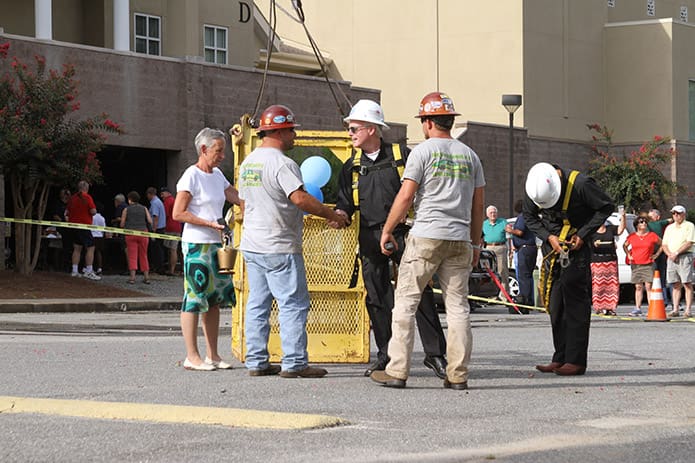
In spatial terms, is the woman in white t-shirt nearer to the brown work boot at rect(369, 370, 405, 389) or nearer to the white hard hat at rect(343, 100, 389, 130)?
the white hard hat at rect(343, 100, 389, 130)

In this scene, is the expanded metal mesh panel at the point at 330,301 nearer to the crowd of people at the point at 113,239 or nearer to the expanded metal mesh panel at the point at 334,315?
the expanded metal mesh panel at the point at 334,315

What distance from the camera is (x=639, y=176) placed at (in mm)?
43031

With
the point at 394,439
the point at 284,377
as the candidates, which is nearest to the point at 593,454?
the point at 394,439

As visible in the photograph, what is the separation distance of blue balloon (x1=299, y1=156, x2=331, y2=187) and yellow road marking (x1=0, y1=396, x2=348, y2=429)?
3.27m

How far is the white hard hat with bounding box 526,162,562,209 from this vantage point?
416 inches

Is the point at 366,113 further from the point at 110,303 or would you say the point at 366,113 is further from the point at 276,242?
the point at 110,303

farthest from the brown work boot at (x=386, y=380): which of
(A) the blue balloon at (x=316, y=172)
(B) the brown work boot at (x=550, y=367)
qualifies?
(A) the blue balloon at (x=316, y=172)

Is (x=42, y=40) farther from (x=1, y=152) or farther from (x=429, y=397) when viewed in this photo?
(x=429, y=397)

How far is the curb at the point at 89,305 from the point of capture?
66.8ft

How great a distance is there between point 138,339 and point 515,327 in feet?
17.1

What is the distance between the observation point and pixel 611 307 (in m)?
20.6

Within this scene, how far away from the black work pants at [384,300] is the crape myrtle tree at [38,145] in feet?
42.9

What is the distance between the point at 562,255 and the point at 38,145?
44.1ft

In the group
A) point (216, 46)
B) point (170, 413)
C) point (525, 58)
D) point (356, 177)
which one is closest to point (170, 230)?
point (216, 46)
